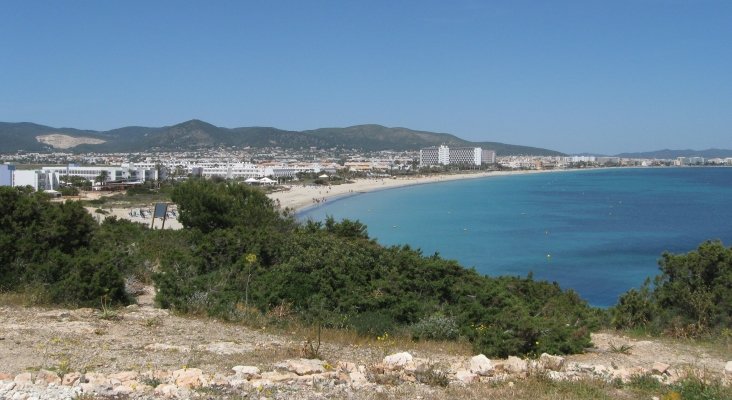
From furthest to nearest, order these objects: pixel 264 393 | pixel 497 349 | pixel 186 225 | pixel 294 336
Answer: pixel 186 225
pixel 294 336
pixel 497 349
pixel 264 393

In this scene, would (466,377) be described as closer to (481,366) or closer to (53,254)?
(481,366)

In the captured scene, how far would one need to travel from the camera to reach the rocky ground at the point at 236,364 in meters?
5.09

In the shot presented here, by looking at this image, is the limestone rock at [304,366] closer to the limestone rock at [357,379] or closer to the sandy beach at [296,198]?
the limestone rock at [357,379]

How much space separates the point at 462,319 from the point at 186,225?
457 inches

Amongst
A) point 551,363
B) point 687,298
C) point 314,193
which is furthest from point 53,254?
point 314,193

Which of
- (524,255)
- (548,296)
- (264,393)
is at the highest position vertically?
(264,393)

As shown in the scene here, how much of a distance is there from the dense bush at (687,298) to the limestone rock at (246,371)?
261 inches

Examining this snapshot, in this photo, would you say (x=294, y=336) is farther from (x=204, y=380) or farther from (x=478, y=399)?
(x=478, y=399)

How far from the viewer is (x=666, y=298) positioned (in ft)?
33.2

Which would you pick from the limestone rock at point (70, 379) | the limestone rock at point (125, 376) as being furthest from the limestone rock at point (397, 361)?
the limestone rock at point (70, 379)

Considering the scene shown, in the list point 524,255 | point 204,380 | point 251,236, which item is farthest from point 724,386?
point 524,255

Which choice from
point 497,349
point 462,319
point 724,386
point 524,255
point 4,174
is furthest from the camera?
point 4,174

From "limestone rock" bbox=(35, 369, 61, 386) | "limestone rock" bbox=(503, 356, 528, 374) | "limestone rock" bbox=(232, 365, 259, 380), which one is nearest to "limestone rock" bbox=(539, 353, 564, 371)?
"limestone rock" bbox=(503, 356, 528, 374)

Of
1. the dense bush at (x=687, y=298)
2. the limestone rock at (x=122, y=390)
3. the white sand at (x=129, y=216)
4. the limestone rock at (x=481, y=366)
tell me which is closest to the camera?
the limestone rock at (x=122, y=390)
